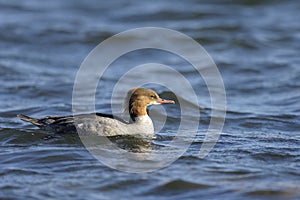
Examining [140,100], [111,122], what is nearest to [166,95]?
[140,100]

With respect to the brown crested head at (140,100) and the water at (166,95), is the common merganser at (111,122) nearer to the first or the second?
the brown crested head at (140,100)

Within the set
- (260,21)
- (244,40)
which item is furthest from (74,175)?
(260,21)

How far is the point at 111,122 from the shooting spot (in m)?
11.4

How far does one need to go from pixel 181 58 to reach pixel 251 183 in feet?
33.1

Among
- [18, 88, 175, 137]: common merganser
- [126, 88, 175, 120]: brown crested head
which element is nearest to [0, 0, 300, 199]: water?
[18, 88, 175, 137]: common merganser

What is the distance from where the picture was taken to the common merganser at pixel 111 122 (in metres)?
11.4

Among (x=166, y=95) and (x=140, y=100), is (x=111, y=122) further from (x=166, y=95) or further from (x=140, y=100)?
(x=166, y=95)

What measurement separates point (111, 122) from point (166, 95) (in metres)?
4.55

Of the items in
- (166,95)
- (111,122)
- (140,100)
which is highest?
→ (166,95)

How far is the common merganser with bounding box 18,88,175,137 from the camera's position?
11.4 meters

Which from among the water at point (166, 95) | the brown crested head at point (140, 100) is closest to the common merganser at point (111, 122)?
the brown crested head at point (140, 100)

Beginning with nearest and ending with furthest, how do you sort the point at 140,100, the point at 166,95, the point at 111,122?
the point at 111,122 → the point at 140,100 → the point at 166,95

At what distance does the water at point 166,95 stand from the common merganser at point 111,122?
0.69ft

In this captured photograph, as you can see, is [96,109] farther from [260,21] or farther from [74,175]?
[260,21]
